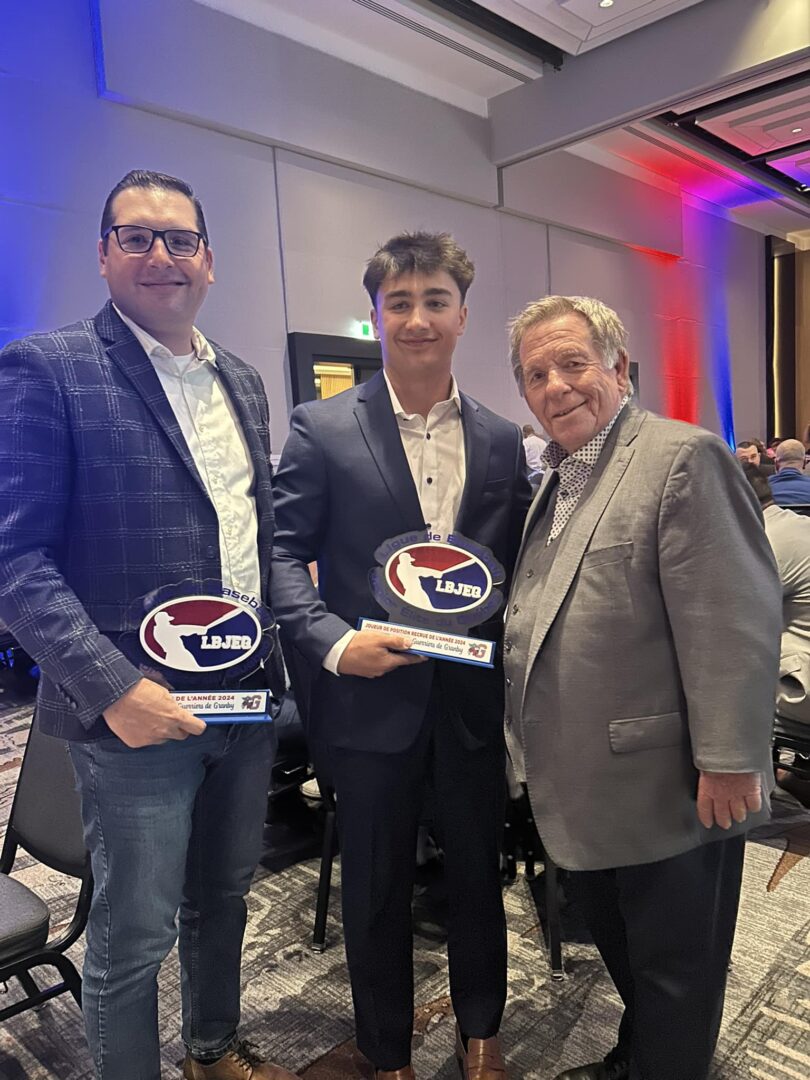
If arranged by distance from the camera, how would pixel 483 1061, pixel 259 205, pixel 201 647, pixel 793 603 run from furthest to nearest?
1. pixel 259 205
2. pixel 793 603
3. pixel 483 1061
4. pixel 201 647

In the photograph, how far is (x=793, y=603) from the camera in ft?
8.68

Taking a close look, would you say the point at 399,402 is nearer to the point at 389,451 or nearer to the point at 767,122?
the point at 389,451

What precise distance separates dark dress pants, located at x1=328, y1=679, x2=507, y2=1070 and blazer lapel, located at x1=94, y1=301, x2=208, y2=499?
66 centimetres

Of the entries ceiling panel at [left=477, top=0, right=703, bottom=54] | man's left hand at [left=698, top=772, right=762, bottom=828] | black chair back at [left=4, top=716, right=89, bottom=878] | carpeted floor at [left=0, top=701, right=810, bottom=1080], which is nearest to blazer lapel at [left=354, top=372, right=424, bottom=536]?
man's left hand at [left=698, top=772, right=762, bottom=828]

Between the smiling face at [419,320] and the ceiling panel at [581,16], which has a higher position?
the ceiling panel at [581,16]

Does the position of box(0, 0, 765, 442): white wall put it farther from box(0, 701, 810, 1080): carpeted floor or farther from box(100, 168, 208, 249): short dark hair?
box(0, 701, 810, 1080): carpeted floor

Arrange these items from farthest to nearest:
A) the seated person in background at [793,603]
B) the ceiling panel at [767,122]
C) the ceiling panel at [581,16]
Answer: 1. the ceiling panel at [767,122]
2. the ceiling panel at [581,16]
3. the seated person in background at [793,603]

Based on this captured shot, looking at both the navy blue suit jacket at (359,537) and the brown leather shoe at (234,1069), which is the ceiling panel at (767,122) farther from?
the brown leather shoe at (234,1069)

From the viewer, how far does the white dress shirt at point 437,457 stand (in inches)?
60.4

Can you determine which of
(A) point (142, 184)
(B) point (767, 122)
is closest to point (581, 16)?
(B) point (767, 122)

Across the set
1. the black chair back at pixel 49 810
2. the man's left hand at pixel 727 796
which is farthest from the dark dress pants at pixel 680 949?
the black chair back at pixel 49 810

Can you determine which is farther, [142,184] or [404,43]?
[404,43]

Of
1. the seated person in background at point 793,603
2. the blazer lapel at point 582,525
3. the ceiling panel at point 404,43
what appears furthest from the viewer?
the ceiling panel at point 404,43

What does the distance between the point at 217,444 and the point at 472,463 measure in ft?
1.64
